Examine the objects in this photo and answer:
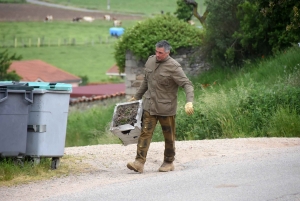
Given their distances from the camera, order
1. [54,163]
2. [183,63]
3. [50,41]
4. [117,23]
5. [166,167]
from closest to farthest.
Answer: [166,167] → [54,163] → [183,63] → [50,41] → [117,23]

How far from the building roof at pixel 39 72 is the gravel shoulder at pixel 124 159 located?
50632mm

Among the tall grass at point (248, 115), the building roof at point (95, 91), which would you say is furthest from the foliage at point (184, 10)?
the tall grass at point (248, 115)

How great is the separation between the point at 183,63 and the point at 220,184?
2027 cm

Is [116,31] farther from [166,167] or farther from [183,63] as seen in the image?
[166,167]

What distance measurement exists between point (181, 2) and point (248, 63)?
11.7m

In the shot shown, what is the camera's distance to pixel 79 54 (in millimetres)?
95375

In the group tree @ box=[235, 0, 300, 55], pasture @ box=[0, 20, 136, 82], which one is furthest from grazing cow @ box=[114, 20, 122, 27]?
tree @ box=[235, 0, 300, 55]

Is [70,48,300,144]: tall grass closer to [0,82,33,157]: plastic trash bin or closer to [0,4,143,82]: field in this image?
[0,82,33,157]: plastic trash bin

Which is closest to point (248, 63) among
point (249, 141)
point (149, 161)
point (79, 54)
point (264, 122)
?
point (264, 122)

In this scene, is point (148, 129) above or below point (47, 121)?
above

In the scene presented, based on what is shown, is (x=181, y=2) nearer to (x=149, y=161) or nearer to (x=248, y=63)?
(x=248, y=63)

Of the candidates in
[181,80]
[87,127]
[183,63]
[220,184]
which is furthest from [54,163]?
[183,63]

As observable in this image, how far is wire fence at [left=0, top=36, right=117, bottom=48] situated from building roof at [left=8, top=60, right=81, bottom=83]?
25.1 m

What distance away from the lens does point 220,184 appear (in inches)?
382
